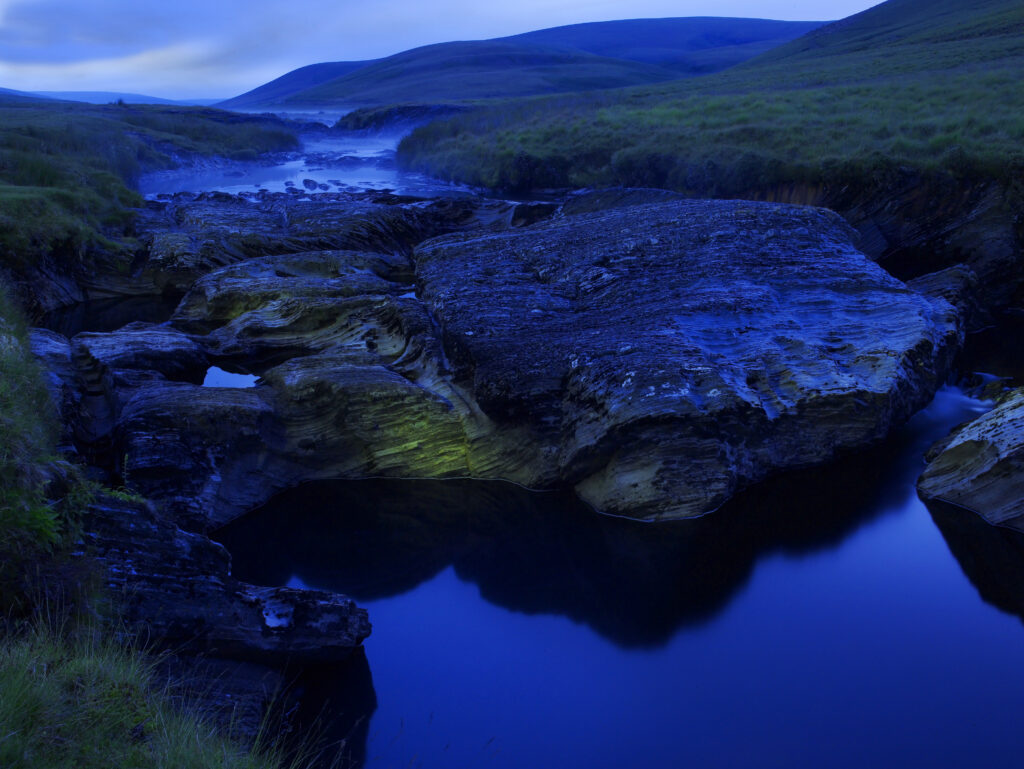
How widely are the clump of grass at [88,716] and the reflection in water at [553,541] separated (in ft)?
12.3

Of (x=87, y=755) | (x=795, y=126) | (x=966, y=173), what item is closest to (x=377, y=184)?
(x=795, y=126)

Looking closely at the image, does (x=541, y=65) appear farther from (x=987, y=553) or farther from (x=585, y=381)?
(x=987, y=553)

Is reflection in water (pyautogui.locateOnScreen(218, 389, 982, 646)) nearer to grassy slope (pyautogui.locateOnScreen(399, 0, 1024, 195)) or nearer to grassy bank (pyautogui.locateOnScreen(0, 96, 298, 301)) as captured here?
grassy bank (pyautogui.locateOnScreen(0, 96, 298, 301))

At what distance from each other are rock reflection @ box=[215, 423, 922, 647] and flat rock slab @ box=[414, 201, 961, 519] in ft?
1.26

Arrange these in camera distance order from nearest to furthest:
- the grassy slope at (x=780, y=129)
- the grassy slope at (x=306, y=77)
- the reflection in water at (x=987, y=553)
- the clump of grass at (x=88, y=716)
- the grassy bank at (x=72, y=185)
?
1. the clump of grass at (x=88, y=716)
2. the reflection in water at (x=987, y=553)
3. the grassy bank at (x=72, y=185)
4. the grassy slope at (x=780, y=129)
5. the grassy slope at (x=306, y=77)

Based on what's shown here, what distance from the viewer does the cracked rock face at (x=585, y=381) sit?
9.41 metres

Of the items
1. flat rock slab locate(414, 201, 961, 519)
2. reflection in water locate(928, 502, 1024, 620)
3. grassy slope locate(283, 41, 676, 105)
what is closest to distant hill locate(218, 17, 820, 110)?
grassy slope locate(283, 41, 676, 105)

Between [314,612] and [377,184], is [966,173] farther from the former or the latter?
[377,184]

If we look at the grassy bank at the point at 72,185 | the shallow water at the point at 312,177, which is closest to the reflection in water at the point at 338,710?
the grassy bank at the point at 72,185

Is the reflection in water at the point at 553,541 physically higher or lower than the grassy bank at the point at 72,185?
lower

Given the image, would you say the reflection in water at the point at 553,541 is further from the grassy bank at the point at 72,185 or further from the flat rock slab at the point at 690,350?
the grassy bank at the point at 72,185

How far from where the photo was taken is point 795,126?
76.2 feet

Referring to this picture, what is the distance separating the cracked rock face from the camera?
9406 mm

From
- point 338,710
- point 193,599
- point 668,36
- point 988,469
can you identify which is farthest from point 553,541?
point 668,36
